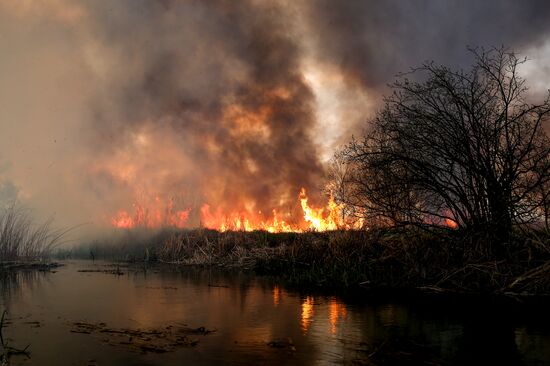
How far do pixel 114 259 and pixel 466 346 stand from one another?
130ft

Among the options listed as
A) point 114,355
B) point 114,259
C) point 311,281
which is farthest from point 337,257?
point 114,259

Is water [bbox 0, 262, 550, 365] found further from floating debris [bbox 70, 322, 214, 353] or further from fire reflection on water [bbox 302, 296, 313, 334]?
floating debris [bbox 70, 322, 214, 353]

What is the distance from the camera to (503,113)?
18.2m

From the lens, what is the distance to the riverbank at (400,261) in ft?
53.8

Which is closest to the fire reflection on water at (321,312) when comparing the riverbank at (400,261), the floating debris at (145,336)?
the floating debris at (145,336)

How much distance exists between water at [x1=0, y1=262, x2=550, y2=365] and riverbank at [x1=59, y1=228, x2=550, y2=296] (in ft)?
7.69

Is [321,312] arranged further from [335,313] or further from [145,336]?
[145,336]

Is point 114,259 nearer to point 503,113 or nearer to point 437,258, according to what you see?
point 437,258

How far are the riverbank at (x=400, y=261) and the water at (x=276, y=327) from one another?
234 centimetres

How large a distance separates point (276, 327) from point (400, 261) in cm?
1010

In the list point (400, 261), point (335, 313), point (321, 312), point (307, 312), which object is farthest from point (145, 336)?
point (400, 261)

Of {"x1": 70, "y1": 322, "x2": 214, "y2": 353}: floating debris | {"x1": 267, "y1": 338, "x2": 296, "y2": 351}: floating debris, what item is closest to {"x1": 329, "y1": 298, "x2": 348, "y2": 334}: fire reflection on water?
{"x1": 267, "y1": 338, "x2": 296, "y2": 351}: floating debris

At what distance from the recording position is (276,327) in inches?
453

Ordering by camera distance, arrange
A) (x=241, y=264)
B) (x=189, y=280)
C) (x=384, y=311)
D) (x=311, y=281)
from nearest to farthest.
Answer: (x=384, y=311)
(x=311, y=281)
(x=189, y=280)
(x=241, y=264)
